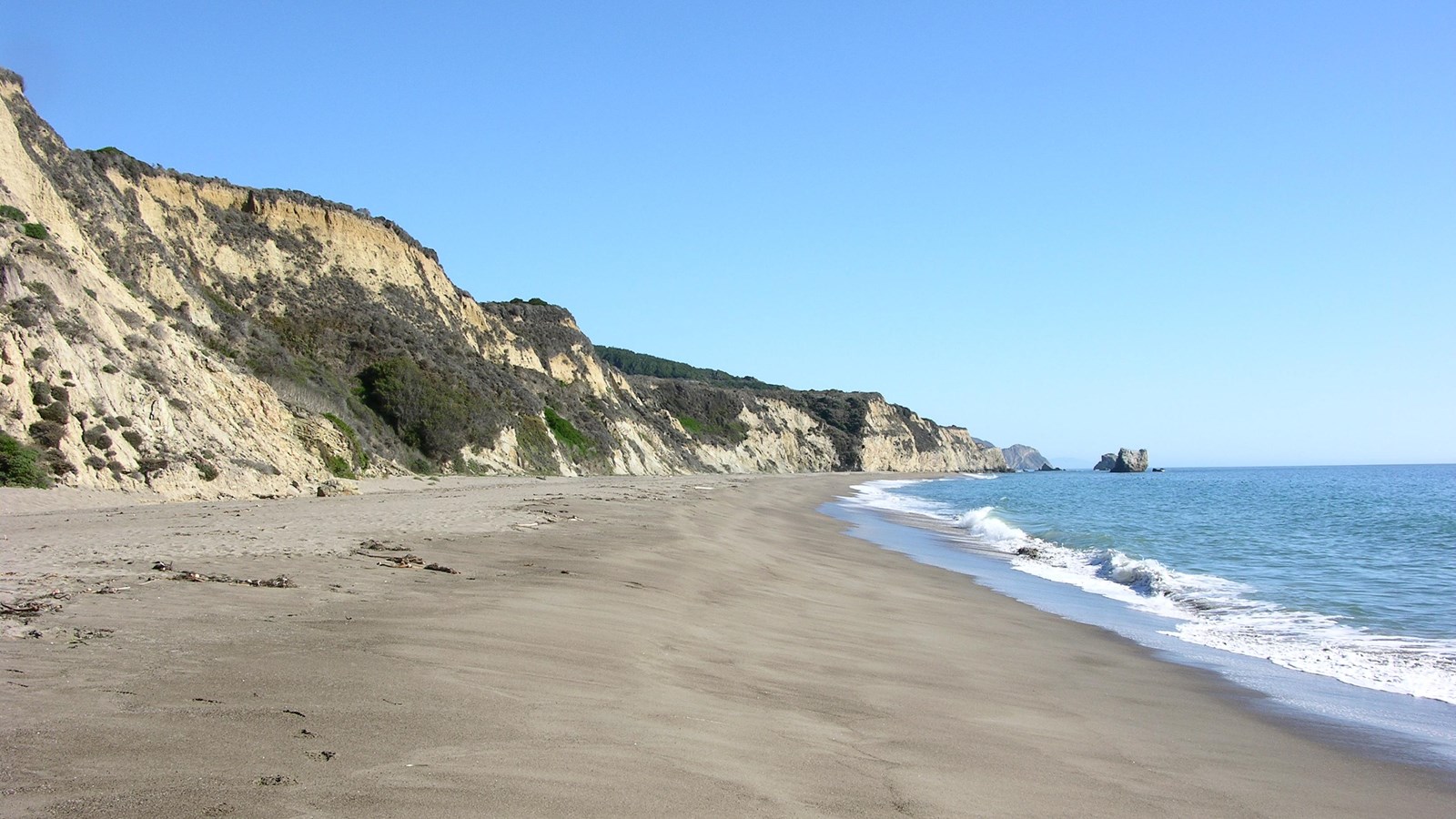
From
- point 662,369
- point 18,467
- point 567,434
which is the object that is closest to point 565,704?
point 18,467

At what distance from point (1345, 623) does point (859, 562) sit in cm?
715

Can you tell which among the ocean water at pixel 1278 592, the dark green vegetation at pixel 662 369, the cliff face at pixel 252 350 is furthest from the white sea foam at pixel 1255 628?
the dark green vegetation at pixel 662 369

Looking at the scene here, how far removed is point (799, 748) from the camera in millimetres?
4777

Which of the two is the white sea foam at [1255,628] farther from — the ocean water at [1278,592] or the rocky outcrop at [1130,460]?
the rocky outcrop at [1130,460]

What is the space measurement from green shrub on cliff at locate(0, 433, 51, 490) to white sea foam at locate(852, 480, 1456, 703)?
1658 centimetres

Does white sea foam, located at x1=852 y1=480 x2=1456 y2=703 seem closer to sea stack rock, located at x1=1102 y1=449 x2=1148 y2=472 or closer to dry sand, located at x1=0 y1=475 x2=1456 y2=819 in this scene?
dry sand, located at x1=0 y1=475 x2=1456 y2=819

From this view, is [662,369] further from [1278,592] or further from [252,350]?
[1278,592]

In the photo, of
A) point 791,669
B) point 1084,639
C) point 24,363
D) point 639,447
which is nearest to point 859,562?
point 1084,639

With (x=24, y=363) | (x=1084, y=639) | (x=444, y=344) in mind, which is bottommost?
(x=1084, y=639)

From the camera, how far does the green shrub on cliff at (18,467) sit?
1408 centimetres

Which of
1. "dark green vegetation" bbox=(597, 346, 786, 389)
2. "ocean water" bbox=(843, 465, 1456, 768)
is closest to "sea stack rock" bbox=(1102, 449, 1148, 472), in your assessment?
"dark green vegetation" bbox=(597, 346, 786, 389)

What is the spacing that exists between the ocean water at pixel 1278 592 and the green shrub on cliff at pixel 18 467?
15.3 metres

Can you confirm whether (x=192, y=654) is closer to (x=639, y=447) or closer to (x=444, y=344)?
(x=444, y=344)

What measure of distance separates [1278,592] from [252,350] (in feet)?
87.9
